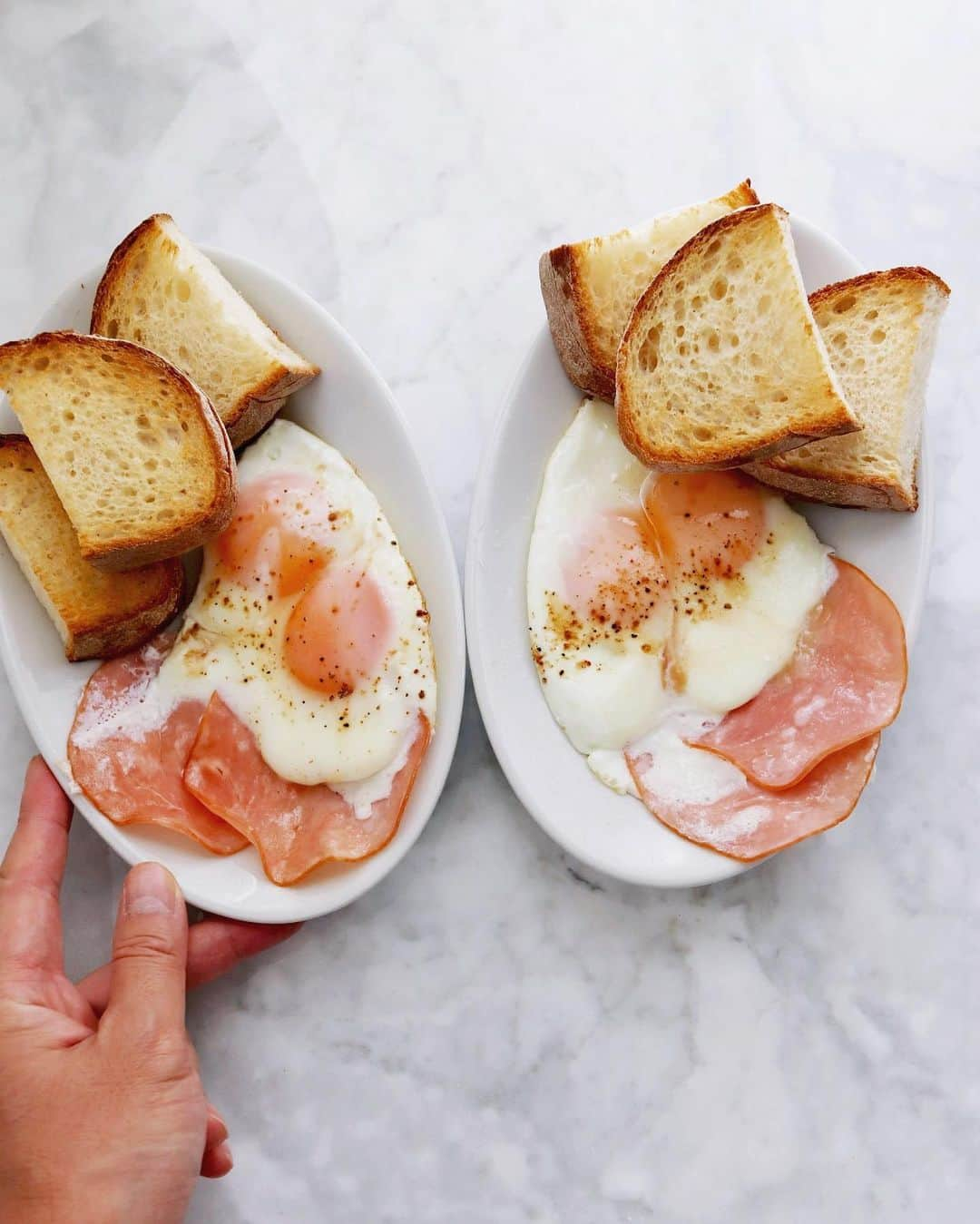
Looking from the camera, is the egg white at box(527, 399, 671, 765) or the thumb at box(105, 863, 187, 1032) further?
the egg white at box(527, 399, 671, 765)

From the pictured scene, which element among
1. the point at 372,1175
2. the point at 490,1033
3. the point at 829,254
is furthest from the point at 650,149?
the point at 372,1175

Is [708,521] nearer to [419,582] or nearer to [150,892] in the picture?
[419,582]

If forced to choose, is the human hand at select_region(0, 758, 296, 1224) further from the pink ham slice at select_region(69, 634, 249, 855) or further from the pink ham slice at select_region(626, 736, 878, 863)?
the pink ham slice at select_region(626, 736, 878, 863)

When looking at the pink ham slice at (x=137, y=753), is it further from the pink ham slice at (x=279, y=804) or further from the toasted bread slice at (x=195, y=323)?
the toasted bread slice at (x=195, y=323)

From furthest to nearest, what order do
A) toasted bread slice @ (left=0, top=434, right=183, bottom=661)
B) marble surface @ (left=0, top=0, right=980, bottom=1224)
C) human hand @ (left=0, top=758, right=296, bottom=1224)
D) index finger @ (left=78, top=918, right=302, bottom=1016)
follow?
marble surface @ (left=0, top=0, right=980, bottom=1224) < index finger @ (left=78, top=918, right=302, bottom=1016) < toasted bread slice @ (left=0, top=434, right=183, bottom=661) < human hand @ (left=0, top=758, right=296, bottom=1224)

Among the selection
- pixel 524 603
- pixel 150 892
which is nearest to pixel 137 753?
pixel 150 892

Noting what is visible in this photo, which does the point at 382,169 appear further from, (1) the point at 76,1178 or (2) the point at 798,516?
(1) the point at 76,1178

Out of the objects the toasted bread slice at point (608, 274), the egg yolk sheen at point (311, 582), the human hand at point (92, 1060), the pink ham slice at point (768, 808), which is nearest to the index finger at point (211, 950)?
the human hand at point (92, 1060)

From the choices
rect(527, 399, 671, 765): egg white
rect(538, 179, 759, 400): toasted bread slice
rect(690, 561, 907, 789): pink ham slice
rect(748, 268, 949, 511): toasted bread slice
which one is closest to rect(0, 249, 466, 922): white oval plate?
rect(527, 399, 671, 765): egg white
